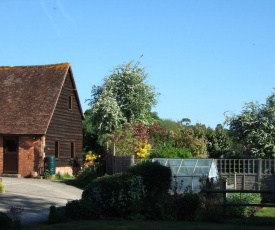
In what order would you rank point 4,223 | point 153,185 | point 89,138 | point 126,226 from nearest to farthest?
point 4,223
point 126,226
point 153,185
point 89,138

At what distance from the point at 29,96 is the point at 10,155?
4.27 meters

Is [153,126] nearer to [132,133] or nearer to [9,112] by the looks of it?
[132,133]

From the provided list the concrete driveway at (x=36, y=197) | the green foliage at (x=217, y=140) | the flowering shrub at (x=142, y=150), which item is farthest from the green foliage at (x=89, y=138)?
the concrete driveway at (x=36, y=197)

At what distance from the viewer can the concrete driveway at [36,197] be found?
16.9 meters

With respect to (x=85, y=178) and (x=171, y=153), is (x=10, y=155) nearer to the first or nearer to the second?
(x=85, y=178)

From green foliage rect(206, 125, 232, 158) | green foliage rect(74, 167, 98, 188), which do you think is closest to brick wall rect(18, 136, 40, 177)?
green foliage rect(74, 167, 98, 188)

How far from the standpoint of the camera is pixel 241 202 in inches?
696

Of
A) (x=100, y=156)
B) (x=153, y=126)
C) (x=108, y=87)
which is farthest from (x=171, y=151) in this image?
(x=108, y=87)

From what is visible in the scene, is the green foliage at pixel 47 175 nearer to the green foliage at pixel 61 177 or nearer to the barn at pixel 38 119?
the green foliage at pixel 61 177

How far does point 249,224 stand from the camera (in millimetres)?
14680

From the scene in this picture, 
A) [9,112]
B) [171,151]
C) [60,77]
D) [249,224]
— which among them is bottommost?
[249,224]

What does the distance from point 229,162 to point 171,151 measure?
13.0ft

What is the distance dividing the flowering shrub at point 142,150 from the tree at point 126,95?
8.64 m

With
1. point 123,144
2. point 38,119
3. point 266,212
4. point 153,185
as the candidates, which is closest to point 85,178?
point 123,144
